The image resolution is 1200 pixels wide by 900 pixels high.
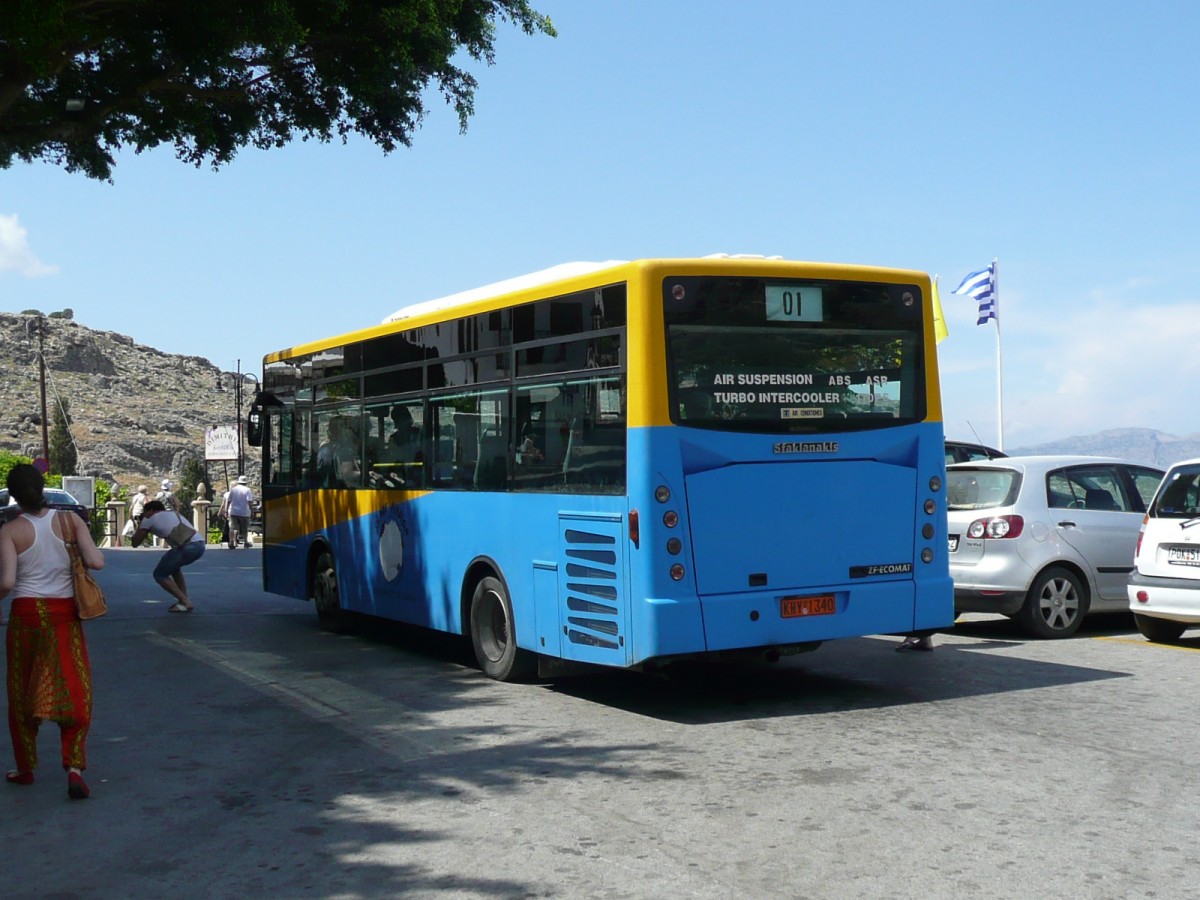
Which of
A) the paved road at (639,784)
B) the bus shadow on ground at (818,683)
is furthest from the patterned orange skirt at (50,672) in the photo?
the bus shadow on ground at (818,683)

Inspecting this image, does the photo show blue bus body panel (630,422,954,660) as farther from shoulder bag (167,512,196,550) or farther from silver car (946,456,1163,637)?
shoulder bag (167,512,196,550)

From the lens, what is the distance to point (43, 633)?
23.2 feet

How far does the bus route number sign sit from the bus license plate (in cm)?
178

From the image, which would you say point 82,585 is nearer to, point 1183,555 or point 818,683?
point 818,683

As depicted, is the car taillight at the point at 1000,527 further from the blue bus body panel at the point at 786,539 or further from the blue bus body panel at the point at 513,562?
the blue bus body panel at the point at 513,562

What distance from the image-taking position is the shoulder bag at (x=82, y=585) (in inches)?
282

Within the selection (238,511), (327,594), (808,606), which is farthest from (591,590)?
(238,511)

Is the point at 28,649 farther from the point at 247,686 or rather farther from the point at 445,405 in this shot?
the point at 445,405

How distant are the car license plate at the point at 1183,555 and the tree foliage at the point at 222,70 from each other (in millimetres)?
10052

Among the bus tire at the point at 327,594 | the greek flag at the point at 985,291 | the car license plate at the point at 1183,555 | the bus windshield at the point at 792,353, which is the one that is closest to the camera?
the bus windshield at the point at 792,353

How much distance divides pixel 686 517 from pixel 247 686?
393 centimetres

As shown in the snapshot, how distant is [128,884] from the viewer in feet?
17.8

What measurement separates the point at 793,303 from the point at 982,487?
13.8ft

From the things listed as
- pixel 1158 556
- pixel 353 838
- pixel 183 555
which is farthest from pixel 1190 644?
pixel 183 555
